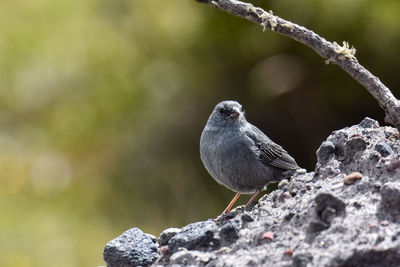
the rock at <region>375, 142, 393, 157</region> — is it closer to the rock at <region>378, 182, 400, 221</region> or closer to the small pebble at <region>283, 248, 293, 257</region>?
the rock at <region>378, 182, 400, 221</region>

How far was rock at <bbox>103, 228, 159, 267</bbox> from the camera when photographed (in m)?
2.23

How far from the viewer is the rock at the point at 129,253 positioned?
2234 mm

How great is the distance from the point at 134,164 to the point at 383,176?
3402 mm

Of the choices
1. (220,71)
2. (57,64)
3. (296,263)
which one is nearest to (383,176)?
(296,263)

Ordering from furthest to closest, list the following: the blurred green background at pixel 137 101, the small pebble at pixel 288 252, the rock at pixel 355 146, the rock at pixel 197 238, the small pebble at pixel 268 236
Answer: the blurred green background at pixel 137 101 → the rock at pixel 355 146 → the rock at pixel 197 238 → the small pebble at pixel 268 236 → the small pebble at pixel 288 252

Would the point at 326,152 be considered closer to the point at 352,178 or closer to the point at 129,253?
the point at 352,178

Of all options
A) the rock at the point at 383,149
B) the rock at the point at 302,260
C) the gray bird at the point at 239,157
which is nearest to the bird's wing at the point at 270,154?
the gray bird at the point at 239,157

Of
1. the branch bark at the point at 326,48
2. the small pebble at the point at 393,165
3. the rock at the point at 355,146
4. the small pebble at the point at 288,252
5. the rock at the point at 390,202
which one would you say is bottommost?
the small pebble at the point at 288,252

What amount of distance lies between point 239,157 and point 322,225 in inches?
63.9

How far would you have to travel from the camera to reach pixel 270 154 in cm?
360

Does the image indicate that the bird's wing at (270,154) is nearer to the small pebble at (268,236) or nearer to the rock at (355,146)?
the rock at (355,146)

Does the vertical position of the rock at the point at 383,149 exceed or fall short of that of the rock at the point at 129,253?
it exceeds it

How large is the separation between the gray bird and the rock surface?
96cm

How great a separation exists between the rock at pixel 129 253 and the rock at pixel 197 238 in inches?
3.3
